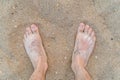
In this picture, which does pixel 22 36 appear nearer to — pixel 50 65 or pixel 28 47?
pixel 28 47

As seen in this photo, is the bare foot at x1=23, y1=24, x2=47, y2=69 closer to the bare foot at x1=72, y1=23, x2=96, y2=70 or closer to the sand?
the sand

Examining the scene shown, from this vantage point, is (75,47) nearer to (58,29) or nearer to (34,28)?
(58,29)

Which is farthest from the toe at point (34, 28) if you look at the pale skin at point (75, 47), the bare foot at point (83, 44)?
the bare foot at point (83, 44)

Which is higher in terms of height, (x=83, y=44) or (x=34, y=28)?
(x=34, y=28)

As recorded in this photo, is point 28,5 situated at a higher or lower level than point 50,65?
higher

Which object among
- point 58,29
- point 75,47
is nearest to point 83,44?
point 75,47

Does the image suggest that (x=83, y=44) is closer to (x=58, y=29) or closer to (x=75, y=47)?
(x=75, y=47)

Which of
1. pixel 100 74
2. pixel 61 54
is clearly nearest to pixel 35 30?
pixel 61 54
